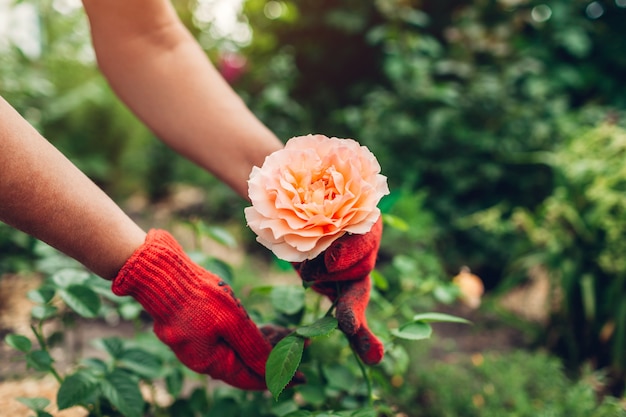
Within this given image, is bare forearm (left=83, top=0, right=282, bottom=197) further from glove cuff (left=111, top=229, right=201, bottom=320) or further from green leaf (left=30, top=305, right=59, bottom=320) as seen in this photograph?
green leaf (left=30, top=305, right=59, bottom=320)

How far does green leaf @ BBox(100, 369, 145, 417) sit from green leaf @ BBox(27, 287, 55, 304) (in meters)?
0.22

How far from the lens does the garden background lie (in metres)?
1.46

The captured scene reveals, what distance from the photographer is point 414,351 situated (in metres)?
1.86

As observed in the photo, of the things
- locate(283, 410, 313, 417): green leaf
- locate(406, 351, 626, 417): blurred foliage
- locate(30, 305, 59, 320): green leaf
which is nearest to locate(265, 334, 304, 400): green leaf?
locate(283, 410, 313, 417): green leaf

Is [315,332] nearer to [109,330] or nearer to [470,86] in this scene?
[109,330]

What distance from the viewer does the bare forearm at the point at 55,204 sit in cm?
84

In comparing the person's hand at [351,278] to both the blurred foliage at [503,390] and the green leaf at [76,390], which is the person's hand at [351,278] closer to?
the green leaf at [76,390]

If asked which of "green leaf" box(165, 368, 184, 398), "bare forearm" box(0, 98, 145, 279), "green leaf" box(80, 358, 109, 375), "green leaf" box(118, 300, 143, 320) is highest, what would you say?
"bare forearm" box(0, 98, 145, 279)

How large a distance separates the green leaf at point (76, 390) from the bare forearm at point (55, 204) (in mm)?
276

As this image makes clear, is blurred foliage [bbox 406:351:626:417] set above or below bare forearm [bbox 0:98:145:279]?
below

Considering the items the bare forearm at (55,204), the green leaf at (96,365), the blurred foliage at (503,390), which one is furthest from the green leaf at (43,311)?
the blurred foliage at (503,390)

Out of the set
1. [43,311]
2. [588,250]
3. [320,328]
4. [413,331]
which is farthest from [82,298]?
[588,250]

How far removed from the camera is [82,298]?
1127mm

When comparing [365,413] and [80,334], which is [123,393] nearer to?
[365,413]
